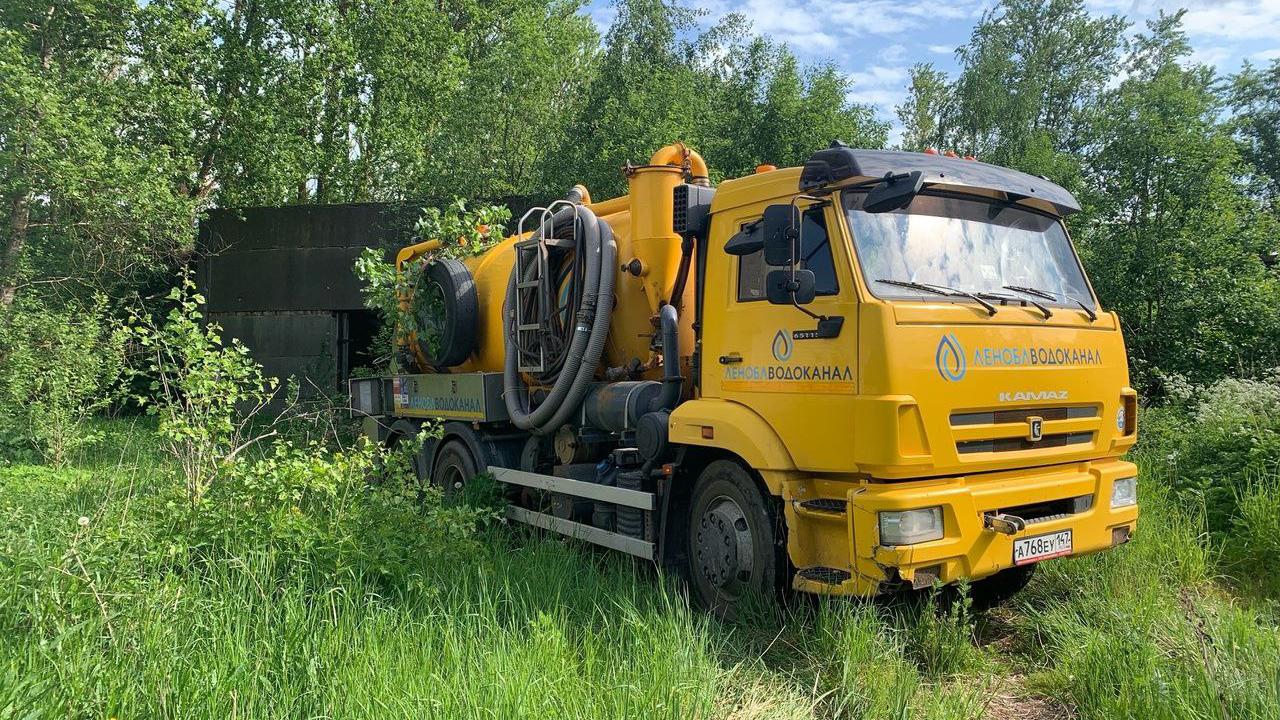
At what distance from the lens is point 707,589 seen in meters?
5.13

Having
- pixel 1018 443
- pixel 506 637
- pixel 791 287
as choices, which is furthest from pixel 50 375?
pixel 1018 443

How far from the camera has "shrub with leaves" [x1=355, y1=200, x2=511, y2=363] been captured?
8.41 m

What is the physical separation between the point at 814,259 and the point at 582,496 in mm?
2649

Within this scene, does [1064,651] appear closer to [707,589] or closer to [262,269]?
[707,589]

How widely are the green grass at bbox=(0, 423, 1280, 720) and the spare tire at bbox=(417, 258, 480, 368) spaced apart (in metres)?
2.67

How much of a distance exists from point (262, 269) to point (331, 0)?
22.4ft

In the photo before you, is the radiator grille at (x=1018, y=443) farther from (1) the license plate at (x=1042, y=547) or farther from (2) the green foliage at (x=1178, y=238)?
(2) the green foliage at (x=1178, y=238)

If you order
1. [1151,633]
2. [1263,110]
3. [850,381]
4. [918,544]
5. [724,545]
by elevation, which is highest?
[1263,110]

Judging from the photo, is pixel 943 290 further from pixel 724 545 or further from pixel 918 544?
pixel 724 545

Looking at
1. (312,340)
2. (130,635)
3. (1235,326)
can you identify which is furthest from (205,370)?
(1235,326)

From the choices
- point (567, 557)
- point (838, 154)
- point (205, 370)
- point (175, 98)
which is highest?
point (175, 98)

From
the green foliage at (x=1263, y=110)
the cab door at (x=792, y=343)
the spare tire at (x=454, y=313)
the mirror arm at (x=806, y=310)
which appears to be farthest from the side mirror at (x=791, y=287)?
the green foliage at (x=1263, y=110)

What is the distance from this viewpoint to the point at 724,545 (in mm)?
4996

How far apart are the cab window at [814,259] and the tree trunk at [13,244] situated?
1197cm
